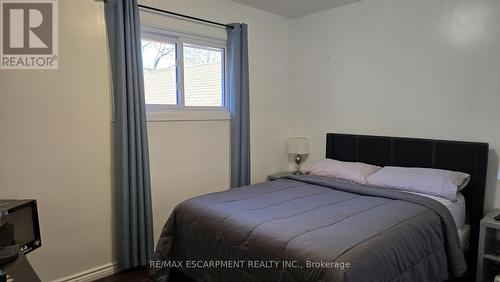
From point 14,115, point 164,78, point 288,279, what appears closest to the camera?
point 288,279

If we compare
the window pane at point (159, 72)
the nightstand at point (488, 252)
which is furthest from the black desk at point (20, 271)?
the nightstand at point (488, 252)

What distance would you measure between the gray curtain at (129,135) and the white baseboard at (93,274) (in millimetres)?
144

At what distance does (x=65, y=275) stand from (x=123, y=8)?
2.10 metres

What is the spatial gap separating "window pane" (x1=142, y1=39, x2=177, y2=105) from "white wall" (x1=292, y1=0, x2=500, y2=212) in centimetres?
163

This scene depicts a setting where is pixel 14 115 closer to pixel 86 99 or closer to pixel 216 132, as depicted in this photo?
pixel 86 99

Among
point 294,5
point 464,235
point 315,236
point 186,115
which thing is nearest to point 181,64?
point 186,115

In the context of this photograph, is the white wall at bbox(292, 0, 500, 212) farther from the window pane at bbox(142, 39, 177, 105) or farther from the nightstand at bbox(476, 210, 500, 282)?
the window pane at bbox(142, 39, 177, 105)

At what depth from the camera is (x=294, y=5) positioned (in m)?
3.50

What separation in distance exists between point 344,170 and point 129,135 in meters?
1.98

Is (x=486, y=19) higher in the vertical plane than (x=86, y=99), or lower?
higher

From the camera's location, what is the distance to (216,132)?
11.0 feet

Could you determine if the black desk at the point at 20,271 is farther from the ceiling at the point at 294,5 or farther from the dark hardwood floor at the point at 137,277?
the ceiling at the point at 294,5

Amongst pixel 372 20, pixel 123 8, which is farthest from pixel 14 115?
pixel 372 20

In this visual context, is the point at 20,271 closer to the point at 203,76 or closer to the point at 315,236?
the point at 315,236
